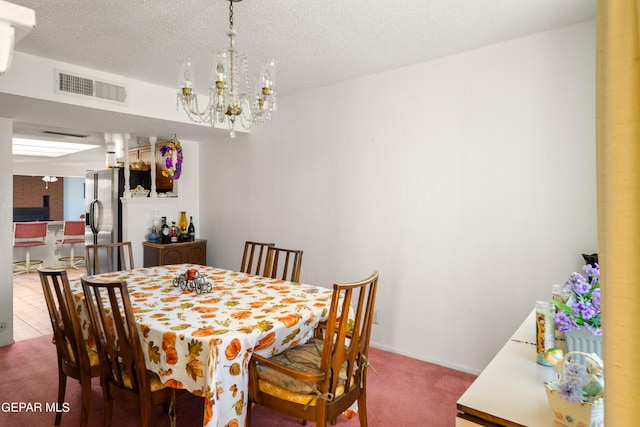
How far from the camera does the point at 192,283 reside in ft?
8.02

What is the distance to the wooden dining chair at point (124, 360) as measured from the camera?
1.71 metres

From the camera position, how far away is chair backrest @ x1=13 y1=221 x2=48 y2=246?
676 cm

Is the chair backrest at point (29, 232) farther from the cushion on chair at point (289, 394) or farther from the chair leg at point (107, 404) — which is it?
the cushion on chair at point (289, 394)

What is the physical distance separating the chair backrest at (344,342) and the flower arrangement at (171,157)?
11.7 ft

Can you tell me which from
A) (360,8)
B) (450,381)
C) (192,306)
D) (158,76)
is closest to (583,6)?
(360,8)

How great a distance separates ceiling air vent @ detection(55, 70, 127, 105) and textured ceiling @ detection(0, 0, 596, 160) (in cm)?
12

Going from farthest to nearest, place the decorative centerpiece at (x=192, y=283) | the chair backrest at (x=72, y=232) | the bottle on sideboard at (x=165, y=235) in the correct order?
the chair backrest at (x=72, y=232) < the bottle on sideboard at (x=165, y=235) < the decorative centerpiece at (x=192, y=283)

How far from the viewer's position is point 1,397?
254cm

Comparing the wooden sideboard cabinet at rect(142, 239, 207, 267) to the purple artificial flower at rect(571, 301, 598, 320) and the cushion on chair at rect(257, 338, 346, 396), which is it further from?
the purple artificial flower at rect(571, 301, 598, 320)

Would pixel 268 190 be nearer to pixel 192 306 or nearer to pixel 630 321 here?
pixel 192 306

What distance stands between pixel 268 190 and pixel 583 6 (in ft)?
10.1

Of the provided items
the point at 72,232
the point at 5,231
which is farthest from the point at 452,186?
the point at 72,232

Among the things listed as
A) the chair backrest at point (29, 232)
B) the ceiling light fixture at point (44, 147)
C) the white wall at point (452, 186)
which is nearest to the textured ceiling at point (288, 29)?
the white wall at point (452, 186)

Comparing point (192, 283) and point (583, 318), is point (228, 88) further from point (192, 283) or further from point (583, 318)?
point (583, 318)
